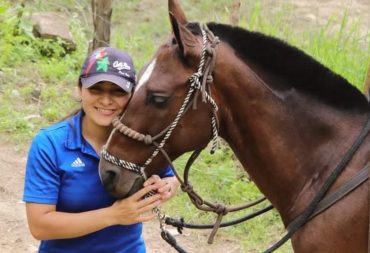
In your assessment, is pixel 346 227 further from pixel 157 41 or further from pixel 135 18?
pixel 135 18

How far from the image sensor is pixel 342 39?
639cm

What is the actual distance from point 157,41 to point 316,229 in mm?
7520

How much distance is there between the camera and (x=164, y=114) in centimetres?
252

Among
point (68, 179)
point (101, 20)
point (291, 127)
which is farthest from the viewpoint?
point (101, 20)

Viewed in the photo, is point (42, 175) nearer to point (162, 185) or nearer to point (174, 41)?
point (162, 185)

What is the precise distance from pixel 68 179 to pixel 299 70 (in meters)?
1.05

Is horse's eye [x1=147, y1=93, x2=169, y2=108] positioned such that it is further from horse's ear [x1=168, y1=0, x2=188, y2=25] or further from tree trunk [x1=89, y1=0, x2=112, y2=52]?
tree trunk [x1=89, y1=0, x2=112, y2=52]

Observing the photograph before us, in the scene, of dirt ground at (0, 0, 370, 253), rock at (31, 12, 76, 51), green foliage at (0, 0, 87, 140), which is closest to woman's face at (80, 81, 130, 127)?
dirt ground at (0, 0, 370, 253)

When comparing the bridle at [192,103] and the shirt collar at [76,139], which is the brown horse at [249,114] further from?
the shirt collar at [76,139]

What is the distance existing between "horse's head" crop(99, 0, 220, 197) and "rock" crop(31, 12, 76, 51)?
5757mm

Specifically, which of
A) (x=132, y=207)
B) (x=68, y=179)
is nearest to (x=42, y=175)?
(x=68, y=179)

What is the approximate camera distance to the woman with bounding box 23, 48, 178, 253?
261cm

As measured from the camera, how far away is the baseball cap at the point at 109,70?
104 inches

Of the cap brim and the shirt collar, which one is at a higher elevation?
the cap brim
